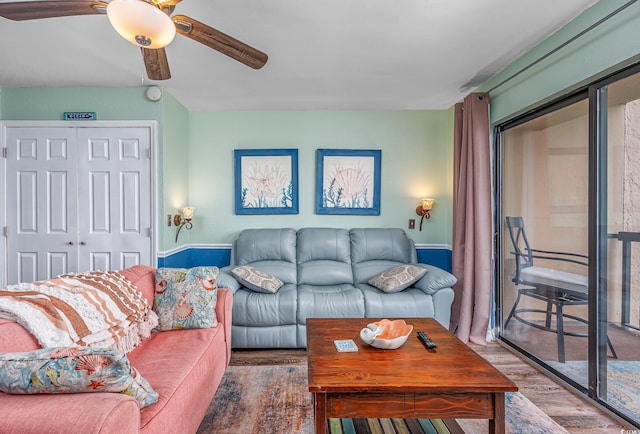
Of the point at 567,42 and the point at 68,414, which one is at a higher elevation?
the point at 567,42

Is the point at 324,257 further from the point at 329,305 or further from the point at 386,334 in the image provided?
the point at 386,334

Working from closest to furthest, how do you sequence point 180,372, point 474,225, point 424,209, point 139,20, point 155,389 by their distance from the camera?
point 139,20 → point 155,389 → point 180,372 → point 474,225 → point 424,209

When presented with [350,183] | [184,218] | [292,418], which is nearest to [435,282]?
[350,183]

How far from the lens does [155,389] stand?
1427 millimetres

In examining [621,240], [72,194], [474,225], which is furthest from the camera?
[72,194]

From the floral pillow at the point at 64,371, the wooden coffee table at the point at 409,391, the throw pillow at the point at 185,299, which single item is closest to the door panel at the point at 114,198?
the throw pillow at the point at 185,299

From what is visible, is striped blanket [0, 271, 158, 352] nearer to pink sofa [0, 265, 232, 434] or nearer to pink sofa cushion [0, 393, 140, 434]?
pink sofa [0, 265, 232, 434]

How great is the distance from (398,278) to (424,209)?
3.51 ft

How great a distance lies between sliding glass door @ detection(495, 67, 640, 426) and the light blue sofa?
0.69 meters

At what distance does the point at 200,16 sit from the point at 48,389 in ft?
6.82

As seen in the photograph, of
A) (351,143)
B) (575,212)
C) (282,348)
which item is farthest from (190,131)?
(575,212)

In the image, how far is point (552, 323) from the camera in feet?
8.48

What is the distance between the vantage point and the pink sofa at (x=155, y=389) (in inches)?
36.0

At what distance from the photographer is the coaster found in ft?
5.81
